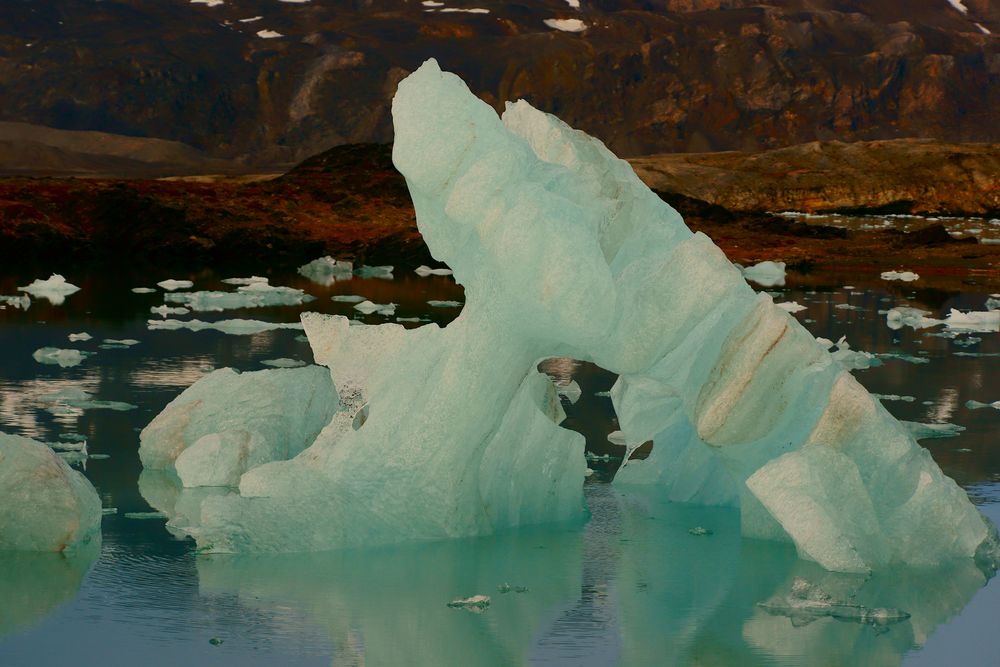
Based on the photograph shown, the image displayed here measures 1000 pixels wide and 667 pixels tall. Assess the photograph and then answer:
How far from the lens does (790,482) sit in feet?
15.1

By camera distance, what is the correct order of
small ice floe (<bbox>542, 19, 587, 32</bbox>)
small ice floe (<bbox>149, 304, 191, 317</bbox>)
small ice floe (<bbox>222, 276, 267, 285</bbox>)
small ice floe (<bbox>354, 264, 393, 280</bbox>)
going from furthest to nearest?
1. small ice floe (<bbox>542, 19, 587, 32</bbox>)
2. small ice floe (<bbox>354, 264, 393, 280</bbox>)
3. small ice floe (<bbox>222, 276, 267, 285</bbox>)
4. small ice floe (<bbox>149, 304, 191, 317</bbox>)

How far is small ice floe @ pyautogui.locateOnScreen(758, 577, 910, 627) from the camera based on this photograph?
13.6ft

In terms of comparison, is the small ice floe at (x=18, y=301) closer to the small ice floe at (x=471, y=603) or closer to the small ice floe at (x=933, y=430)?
the small ice floe at (x=933, y=430)

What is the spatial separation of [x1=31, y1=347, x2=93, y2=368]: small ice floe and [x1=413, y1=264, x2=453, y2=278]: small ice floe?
8899mm

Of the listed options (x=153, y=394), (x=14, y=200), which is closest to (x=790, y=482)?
(x=153, y=394)

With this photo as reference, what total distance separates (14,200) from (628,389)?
632 inches

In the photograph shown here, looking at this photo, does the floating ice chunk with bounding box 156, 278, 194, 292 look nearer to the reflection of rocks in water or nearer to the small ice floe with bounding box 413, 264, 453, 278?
the small ice floe with bounding box 413, 264, 453, 278

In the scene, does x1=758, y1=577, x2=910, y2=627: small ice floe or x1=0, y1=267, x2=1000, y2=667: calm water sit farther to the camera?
x1=758, y1=577, x2=910, y2=627: small ice floe

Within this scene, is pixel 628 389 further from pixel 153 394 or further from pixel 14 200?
pixel 14 200

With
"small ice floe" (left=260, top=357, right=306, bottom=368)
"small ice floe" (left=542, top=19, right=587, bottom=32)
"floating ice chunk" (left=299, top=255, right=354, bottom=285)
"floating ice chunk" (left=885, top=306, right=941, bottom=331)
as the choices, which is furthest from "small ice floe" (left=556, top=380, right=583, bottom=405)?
"small ice floe" (left=542, top=19, right=587, bottom=32)

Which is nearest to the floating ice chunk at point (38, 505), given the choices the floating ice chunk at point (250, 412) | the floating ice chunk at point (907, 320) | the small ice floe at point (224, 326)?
the floating ice chunk at point (250, 412)

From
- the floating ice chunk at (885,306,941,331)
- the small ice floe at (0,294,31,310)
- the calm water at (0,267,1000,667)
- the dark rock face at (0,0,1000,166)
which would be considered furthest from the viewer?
the dark rock face at (0,0,1000,166)

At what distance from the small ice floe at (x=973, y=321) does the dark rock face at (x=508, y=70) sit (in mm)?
59265

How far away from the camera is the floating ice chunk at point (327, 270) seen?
1747 centimetres
